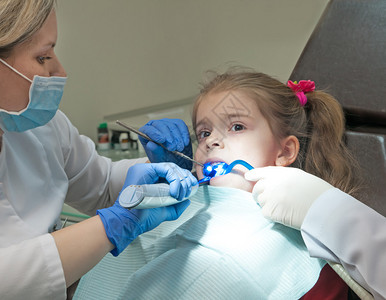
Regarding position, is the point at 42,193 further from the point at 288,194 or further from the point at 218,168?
the point at 288,194

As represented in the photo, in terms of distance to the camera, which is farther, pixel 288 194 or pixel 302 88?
pixel 302 88

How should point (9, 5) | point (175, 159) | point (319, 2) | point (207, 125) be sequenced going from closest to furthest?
point (9, 5)
point (207, 125)
point (175, 159)
point (319, 2)

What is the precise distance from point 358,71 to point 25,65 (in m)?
1.25

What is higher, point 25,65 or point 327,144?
point 25,65

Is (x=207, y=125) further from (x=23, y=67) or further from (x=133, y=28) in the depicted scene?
(x=133, y=28)

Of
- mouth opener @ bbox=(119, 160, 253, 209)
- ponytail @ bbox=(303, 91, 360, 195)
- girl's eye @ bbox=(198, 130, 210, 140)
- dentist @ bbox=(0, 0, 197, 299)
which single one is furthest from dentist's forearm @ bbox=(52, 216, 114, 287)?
ponytail @ bbox=(303, 91, 360, 195)

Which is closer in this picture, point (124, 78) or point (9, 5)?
point (9, 5)

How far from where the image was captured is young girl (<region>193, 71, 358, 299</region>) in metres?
1.46

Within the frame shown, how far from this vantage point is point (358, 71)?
1.60 metres

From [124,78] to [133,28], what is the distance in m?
0.36

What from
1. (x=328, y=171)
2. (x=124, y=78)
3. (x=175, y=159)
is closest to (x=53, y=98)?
(x=175, y=159)

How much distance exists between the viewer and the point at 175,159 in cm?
165

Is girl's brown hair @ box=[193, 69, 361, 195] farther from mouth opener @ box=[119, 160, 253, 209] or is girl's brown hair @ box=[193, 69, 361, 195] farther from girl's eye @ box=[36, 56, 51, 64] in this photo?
girl's eye @ box=[36, 56, 51, 64]

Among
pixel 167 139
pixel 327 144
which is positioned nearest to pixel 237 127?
pixel 167 139
